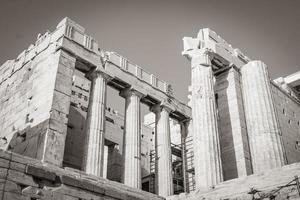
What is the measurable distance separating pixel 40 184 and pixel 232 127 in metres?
13.7

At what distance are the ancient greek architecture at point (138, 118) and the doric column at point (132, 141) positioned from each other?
7cm

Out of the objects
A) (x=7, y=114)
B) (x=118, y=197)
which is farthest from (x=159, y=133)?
(x=118, y=197)

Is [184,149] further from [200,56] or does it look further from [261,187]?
[261,187]

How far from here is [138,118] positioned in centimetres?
2531

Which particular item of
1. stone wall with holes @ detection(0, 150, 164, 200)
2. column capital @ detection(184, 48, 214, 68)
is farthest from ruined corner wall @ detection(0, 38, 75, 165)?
column capital @ detection(184, 48, 214, 68)

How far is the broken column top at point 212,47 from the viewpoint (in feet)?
74.0

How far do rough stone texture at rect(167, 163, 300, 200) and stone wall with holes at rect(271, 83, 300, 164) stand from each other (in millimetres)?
11112

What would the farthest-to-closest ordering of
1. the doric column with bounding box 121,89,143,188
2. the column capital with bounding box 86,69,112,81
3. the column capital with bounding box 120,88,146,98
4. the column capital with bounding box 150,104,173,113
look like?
the column capital with bounding box 150,104,173,113
the column capital with bounding box 120,88,146,98
the column capital with bounding box 86,69,112,81
the doric column with bounding box 121,89,143,188

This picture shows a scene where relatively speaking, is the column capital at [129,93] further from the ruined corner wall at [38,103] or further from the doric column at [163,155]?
the ruined corner wall at [38,103]

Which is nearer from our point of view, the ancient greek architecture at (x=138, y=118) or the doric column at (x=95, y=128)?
the ancient greek architecture at (x=138, y=118)

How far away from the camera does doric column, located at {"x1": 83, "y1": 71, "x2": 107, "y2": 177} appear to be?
20.5m

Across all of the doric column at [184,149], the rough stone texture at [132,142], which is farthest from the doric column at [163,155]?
the rough stone texture at [132,142]

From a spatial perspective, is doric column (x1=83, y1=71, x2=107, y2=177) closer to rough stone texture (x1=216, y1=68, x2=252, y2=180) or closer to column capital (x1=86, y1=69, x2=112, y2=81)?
column capital (x1=86, y1=69, x2=112, y2=81)

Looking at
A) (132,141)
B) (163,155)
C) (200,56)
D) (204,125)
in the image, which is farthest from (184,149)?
(204,125)
